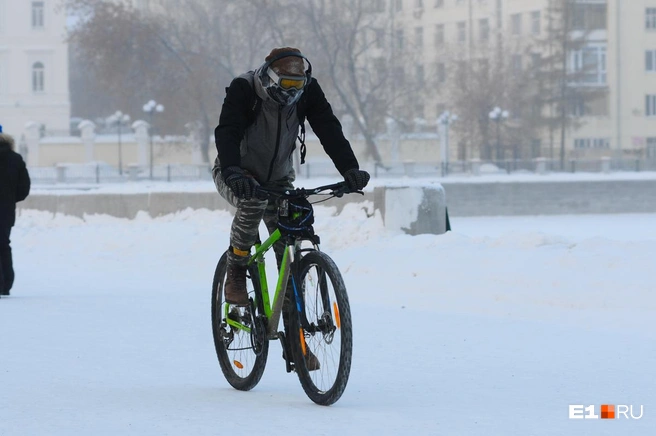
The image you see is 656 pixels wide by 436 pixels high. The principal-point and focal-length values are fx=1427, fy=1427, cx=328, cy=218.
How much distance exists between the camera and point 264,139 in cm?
651

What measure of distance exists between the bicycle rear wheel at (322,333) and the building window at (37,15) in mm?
83546

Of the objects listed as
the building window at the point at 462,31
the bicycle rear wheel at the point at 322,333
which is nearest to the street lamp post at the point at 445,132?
the building window at the point at 462,31

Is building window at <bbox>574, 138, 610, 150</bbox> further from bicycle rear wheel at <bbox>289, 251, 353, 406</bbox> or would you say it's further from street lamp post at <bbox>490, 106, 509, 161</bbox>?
bicycle rear wheel at <bbox>289, 251, 353, 406</bbox>

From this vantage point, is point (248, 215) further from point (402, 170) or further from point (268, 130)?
point (402, 170)

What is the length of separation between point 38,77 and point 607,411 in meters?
83.7

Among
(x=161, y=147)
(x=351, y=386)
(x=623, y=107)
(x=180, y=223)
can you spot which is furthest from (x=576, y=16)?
(x=351, y=386)

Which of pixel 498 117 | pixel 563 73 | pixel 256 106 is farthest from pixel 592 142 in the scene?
pixel 256 106

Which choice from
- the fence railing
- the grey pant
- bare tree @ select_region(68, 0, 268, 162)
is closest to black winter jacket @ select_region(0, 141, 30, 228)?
the grey pant

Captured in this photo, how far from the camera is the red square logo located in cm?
604

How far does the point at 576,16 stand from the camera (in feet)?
247

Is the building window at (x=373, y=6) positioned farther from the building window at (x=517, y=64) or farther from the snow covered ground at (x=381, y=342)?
the snow covered ground at (x=381, y=342)

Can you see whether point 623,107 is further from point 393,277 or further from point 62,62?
point 393,277

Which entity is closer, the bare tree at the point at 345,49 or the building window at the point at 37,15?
the bare tree at the point at 345,49

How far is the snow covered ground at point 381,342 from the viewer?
19.7 feet
